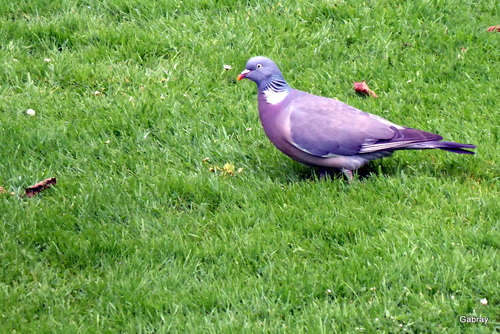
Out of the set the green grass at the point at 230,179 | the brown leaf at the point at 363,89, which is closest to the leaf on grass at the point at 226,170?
the green grass at the point at 230,179

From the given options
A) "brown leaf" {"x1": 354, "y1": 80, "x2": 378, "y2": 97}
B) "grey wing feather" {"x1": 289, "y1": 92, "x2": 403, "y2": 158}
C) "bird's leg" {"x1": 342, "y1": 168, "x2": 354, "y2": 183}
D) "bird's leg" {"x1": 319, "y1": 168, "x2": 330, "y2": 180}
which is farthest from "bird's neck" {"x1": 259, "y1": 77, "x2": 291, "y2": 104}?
"brown leaf" {"x1": 354, "y1": 80, "x2": 378, "y2": 97}

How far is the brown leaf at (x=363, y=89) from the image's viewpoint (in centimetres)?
589

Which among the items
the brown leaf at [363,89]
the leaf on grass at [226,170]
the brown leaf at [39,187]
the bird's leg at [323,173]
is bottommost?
the brown leaf at [39,187]

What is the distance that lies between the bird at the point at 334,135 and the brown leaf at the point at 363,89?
2.98 ft

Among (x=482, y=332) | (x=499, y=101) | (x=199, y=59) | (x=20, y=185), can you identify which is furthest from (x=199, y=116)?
(x=482, y=332)

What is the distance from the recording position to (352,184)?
15.7ft

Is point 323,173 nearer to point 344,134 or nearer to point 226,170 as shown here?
point 344,134

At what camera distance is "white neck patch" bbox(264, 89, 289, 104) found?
5.10m

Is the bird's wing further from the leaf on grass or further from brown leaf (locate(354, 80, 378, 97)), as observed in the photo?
brown leaf (locate(354, 80, 378, 97))

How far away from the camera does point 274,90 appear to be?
5.14m

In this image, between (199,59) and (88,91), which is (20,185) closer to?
(88,91)

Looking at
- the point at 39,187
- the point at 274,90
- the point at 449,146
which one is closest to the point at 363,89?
the point at 274,90

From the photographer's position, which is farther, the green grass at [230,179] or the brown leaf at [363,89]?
the brown leaf at [363,89]

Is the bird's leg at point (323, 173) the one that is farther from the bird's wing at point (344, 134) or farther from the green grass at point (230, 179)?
the bird's wing at point (344, 134)
